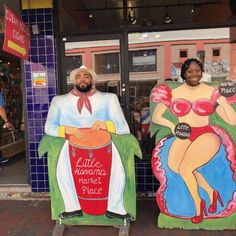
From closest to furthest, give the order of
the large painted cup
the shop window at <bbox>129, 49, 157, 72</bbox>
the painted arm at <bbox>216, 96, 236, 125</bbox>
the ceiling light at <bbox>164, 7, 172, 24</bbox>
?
1. the painted arm at <bbox>216, 96, 236, 125</bbox>
2. the large painted cup
3. the ceiling light at <bbox>164, 7, 172, 24</bbox>
4. the shop window at <bbox>129, 49, 157, 72</bbox>

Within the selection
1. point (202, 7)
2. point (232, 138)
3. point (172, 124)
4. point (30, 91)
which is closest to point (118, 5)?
point (202, 7)

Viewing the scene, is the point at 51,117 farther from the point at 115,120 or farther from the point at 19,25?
the point at 19,25

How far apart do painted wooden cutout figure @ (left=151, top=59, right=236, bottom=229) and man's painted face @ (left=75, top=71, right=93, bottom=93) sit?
0.69 metres

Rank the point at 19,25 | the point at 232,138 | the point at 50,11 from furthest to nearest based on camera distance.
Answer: the point at 50,11 < the point at 19,25 < the point at 232,138

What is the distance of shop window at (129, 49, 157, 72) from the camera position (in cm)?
484

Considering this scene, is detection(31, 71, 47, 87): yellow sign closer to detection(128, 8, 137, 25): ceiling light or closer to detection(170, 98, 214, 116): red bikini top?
detection(128, 8, 137, 25): ceiling light

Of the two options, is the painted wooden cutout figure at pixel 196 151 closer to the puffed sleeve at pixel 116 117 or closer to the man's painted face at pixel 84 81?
the puffed sleeve at pixel 116 117

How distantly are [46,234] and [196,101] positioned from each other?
2.11 m

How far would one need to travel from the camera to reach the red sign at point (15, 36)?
363 centimetres

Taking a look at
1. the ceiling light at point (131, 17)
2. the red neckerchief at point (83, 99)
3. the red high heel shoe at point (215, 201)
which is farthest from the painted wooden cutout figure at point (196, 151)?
the ceiling light at point (131, 17)

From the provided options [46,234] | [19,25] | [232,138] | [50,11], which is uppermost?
[50,11]

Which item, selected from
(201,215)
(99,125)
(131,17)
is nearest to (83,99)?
(99,125)

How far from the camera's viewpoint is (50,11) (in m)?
4.75

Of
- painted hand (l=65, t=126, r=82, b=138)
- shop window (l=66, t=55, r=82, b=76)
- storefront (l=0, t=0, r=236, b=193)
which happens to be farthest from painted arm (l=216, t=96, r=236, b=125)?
shop window (l=66, t=55, r=82, b=76)
